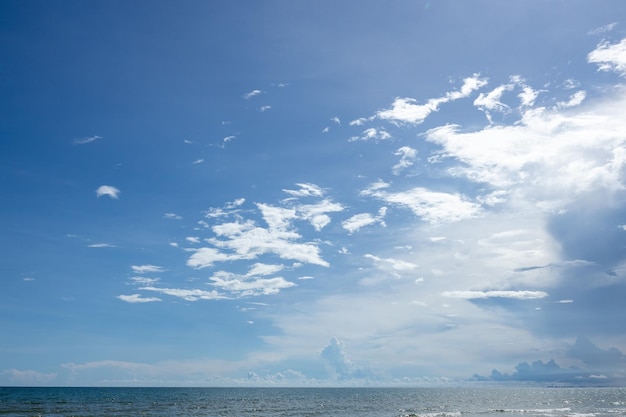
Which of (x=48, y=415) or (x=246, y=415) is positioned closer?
(x=48, y=415)

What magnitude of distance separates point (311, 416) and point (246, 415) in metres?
11.2

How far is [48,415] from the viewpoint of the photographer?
75.0m

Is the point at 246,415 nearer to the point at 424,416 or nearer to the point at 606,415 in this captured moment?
the point at 424,416

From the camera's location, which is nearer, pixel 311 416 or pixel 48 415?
pixel 48 415

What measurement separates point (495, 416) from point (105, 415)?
6432cm

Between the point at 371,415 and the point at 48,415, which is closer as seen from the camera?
the point at 48,415

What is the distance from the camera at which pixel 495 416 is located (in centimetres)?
7925

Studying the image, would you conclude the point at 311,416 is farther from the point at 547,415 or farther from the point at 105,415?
the point at 547,415

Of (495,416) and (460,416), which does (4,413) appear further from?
(495,416)

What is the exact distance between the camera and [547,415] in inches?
3068

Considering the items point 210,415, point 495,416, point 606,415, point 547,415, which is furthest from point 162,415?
point 606,415

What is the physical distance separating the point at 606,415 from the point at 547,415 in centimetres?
962

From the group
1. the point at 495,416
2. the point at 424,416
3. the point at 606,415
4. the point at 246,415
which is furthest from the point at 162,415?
the point at 606,415

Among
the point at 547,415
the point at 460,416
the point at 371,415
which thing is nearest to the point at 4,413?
the point at 371,415
